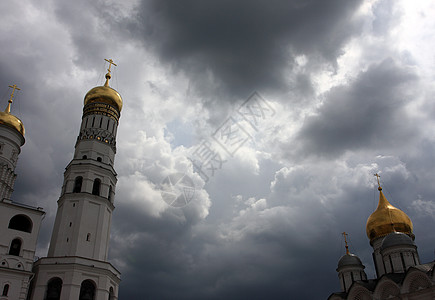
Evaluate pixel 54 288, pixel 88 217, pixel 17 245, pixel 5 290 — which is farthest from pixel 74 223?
pixel 5 290

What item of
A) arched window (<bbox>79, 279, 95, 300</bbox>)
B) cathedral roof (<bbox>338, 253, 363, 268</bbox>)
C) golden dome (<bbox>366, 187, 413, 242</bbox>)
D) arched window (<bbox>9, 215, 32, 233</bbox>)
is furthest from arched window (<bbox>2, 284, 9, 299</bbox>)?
golden dome (<bbox>366, 187, 413, 242</bbox>)

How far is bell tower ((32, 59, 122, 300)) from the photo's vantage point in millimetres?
27812

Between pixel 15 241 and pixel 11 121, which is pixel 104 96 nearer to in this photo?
pixel 11 121

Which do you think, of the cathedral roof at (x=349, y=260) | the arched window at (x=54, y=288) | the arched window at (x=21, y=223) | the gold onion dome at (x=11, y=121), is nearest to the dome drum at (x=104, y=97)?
the gold onion dome at (x=11, y=121)

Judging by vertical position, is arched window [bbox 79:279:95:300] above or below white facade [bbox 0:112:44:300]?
below

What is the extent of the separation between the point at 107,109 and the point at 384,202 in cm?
3031

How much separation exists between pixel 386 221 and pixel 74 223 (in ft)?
99.3

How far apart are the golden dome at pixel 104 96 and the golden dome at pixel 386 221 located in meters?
28.9

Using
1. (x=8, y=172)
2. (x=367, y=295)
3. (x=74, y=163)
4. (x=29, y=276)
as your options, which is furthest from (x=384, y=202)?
(x=8, y=172)

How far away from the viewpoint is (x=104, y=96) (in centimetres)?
3681

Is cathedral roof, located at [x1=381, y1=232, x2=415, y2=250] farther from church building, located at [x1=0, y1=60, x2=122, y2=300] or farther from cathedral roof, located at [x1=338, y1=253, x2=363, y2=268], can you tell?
church building, located at [x1=0, y1=60, x2=122, y2=300]

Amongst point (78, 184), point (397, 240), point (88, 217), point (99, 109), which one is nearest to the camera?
point (88, 217)

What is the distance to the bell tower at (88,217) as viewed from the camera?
2781cm

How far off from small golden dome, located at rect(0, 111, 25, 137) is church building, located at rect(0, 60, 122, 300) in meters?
0.08
